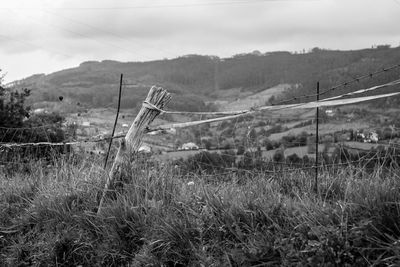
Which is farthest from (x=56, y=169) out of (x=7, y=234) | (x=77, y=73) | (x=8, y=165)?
(x=77, y=73)

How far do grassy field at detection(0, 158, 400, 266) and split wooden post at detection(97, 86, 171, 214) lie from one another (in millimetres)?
128

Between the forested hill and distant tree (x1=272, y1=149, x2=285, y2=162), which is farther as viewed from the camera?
the forested hill

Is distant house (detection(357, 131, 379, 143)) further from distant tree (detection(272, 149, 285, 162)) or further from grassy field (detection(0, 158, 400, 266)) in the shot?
distant tree (detection(272, 149, 285, 162))

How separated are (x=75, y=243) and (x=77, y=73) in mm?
117732

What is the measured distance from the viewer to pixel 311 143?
632cm

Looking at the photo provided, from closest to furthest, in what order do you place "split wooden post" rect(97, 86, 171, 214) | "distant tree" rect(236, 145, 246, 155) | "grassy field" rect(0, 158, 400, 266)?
1. "grassy field" rect(0, 158, 400, 266)
2. "split wooden post" rect(97, 86, 171, 214)
3. "distant tree" rect(236, 145, 246, 155)

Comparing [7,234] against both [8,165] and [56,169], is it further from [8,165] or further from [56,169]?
[8,165]

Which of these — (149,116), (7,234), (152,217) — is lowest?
(7,234)

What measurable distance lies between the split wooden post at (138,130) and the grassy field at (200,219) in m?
0.13

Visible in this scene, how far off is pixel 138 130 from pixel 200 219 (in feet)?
5.39

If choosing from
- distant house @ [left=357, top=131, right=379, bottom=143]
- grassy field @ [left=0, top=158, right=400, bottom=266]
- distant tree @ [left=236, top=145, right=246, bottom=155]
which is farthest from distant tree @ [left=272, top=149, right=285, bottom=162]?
grassy field @ [left=0, top=158, right=400, bottom=266]

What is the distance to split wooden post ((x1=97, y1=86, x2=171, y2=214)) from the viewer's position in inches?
214

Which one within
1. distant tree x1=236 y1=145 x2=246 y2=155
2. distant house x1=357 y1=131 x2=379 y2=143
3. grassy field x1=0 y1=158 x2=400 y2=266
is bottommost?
grassy field x1=0 y1=158 x2=400 y2=266

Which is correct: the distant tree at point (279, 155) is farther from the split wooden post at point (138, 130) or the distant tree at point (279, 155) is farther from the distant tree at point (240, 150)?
the split wooden post at point (138, 130)
